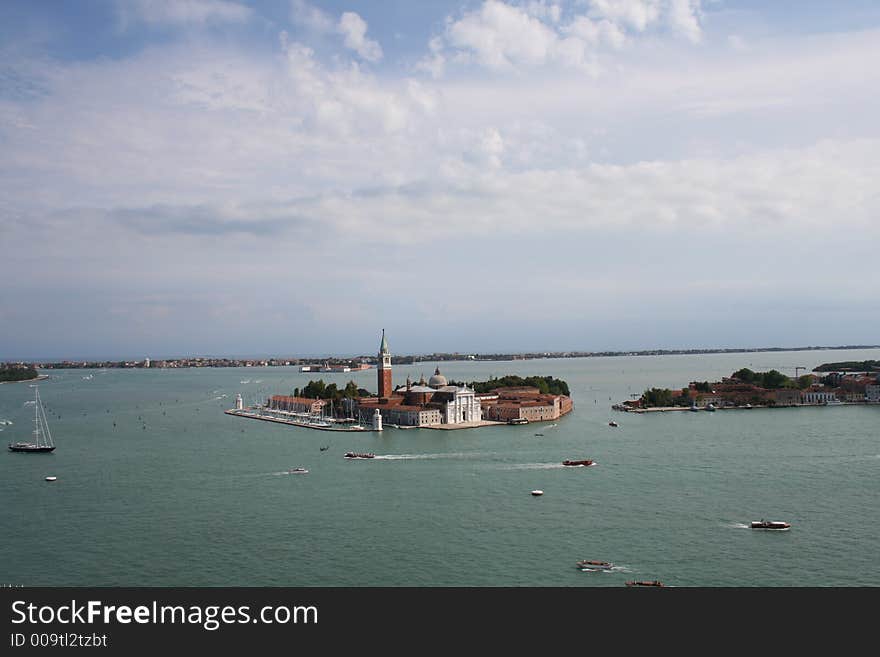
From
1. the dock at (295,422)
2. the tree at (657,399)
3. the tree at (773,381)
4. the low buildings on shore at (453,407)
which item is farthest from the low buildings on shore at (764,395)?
the dock at (295,422)

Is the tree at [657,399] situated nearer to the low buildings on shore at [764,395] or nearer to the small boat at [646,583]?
the low buildings on shore at [764,395]

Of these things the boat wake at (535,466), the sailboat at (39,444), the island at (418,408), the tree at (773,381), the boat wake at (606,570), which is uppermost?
the tree at (773,381)

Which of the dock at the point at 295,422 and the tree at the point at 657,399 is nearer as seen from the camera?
the dock at the point at 295,422

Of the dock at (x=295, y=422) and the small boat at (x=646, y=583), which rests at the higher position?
the small boat at (x=646, y=583)

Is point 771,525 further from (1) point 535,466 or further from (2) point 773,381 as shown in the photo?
(2) point 773,381

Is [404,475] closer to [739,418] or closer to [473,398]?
[473,398]

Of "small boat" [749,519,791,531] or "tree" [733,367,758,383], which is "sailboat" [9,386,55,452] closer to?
"small boat" [749,519,791,531]

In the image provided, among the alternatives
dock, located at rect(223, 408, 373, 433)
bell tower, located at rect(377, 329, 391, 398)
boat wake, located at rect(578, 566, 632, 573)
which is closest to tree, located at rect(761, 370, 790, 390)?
bell tower, located at rect(377, 329, 391, 398)

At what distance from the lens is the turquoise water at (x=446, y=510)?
9.91 meters

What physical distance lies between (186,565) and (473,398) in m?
19.8

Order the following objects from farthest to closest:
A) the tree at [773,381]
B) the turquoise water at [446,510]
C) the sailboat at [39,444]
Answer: the tree at [773,381] → the sailboat at [39,444] → the turquoise water at [446,510]

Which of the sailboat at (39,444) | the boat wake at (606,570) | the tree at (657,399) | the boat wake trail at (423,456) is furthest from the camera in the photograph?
the tree at (657,399)

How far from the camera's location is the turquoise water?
9.91 m

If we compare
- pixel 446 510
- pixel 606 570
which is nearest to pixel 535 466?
pixel 446 510
